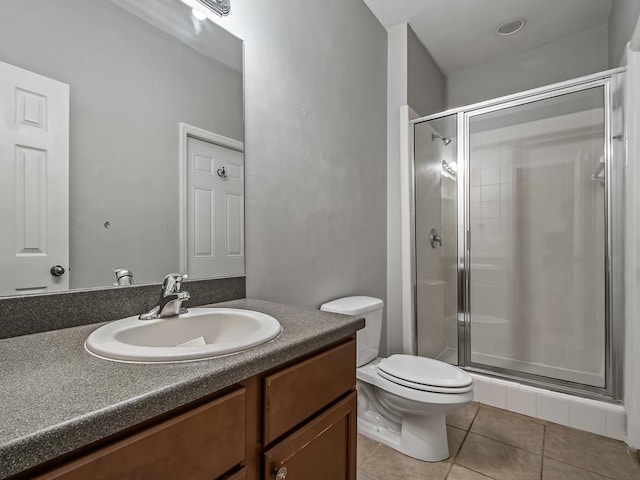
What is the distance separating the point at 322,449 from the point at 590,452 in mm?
1635

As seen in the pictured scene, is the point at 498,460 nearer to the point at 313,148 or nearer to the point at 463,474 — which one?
the point at 463,474

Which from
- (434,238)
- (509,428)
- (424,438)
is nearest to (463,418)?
(509,428)

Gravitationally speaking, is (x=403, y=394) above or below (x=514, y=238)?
below

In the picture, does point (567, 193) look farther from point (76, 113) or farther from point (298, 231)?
point (76, 113)

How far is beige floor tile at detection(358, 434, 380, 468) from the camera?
5.29 ft

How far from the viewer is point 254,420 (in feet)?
2.24

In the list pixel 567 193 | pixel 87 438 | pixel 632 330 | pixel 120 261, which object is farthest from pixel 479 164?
pixel 87 438

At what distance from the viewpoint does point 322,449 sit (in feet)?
2.82

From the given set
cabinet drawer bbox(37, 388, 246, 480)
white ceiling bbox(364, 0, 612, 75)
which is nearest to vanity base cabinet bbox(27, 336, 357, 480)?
cabinet drawer bbox(37, 388, 246, 480)

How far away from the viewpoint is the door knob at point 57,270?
0.87 m

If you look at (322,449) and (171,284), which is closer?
(322,449)

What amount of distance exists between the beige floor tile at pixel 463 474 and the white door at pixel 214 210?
1.30 m

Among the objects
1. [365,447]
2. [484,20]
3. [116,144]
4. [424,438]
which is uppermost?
[484,20]

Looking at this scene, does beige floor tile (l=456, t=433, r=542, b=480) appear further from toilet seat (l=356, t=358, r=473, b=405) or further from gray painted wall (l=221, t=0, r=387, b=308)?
gray painted wall (l=221, t=0, r=387, b=308)
